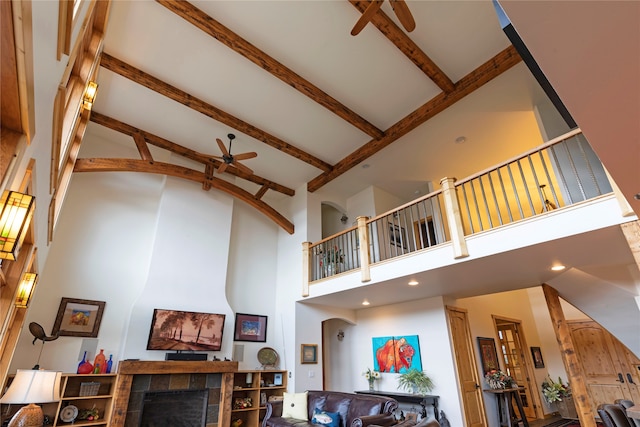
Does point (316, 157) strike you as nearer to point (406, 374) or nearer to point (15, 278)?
point (406, 374)

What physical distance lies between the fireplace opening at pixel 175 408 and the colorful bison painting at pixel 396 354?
358 cm

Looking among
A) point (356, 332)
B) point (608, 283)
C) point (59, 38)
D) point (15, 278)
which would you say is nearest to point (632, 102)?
point (59, 38)

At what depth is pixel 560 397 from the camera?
805 cm

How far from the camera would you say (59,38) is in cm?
157

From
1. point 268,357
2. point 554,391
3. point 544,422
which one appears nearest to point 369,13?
point 268,357

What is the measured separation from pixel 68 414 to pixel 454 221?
6225mm

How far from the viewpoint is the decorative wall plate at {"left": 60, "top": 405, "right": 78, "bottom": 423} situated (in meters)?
4.82

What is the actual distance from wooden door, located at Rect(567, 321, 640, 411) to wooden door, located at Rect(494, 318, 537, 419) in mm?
1164

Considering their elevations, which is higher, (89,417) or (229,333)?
(229,333)

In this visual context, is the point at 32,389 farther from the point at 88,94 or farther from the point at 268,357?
the point at 268,357

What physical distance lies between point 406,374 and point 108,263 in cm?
605

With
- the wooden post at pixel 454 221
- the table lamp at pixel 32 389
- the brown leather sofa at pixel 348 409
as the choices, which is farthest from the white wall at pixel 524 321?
the table lamp at pixel 32 389

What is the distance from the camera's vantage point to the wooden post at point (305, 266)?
7191 millimetres

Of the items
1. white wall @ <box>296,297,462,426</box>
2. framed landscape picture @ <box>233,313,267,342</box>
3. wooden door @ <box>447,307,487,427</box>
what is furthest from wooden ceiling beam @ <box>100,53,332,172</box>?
wooden door @ <box>447,307,487,427</box>
